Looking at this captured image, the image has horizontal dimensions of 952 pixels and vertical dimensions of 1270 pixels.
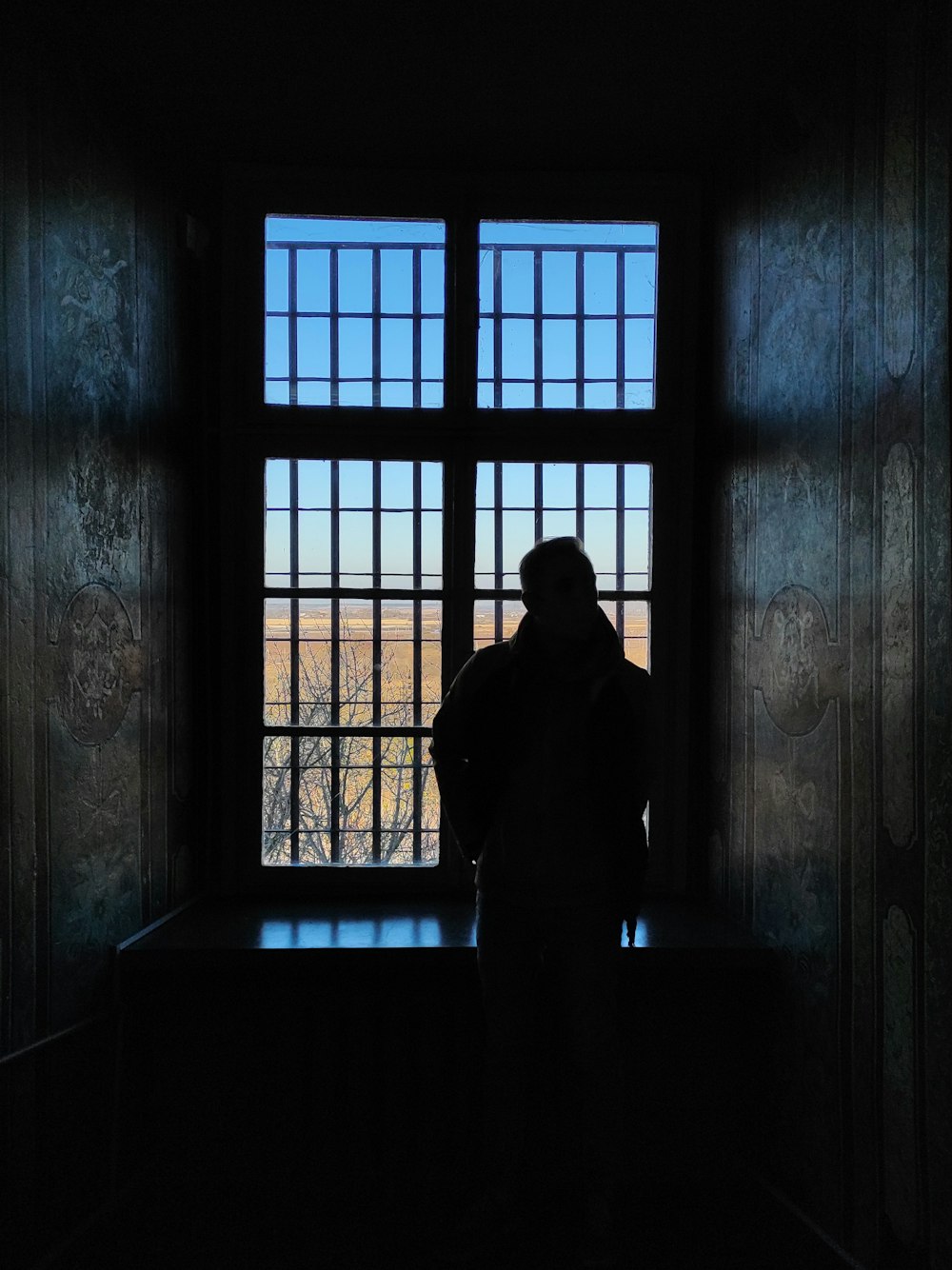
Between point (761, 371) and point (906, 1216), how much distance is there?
2248 mm

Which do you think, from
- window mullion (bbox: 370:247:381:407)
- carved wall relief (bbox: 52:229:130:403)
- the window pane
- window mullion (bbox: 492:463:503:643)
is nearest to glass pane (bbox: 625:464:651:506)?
window mullion (bbox: 492:463:503:643)

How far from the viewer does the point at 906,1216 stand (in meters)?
2.18

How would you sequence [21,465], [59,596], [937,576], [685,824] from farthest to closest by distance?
[685,824] → [59,596] → [21,465] → [937,576]

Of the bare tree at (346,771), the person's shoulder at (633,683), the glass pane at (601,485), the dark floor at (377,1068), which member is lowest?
the dark floor at (377,1068)

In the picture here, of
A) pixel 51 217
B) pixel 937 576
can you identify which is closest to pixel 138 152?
pixel 51 217

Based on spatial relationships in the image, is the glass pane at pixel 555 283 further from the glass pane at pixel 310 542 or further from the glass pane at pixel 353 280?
the glass pane at pixel 310 542

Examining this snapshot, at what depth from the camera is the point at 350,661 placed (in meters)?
3.59

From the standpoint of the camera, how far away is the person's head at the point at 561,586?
246 centimetres

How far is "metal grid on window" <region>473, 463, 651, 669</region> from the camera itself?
11.7 feet

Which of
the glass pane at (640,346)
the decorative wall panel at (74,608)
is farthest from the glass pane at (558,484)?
the decorative wall panel at (74,608)

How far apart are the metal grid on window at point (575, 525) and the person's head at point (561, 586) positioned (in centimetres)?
107

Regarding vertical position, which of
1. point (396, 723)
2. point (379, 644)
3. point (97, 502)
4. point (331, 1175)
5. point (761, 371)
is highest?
point (761, 371)

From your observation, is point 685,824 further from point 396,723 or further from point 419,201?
point 419,201

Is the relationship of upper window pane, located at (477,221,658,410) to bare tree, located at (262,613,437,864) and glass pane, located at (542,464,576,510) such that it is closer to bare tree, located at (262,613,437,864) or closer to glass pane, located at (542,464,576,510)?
glass pane, located at (542,464,576,510)
